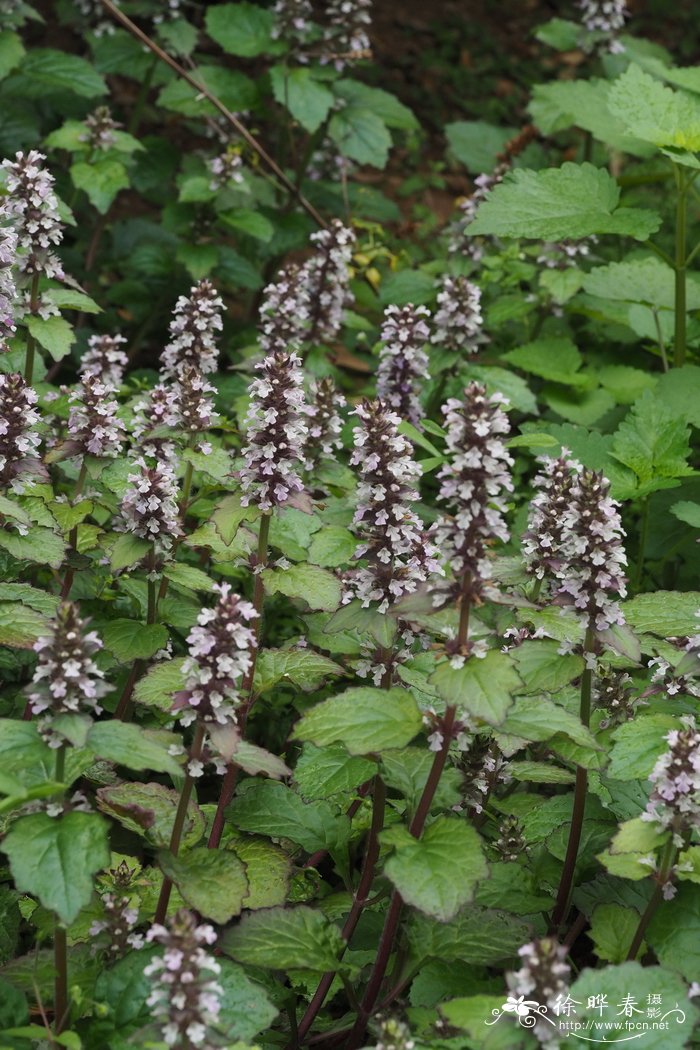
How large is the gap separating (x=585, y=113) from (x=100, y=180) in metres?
3.00

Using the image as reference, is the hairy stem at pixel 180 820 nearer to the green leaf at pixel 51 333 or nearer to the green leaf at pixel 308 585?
the green leaf at pixel 308 585

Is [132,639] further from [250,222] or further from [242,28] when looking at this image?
[242,28]

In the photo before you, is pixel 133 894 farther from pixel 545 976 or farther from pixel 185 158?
pixel 185 158

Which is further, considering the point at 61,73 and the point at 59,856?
the point at 61,73

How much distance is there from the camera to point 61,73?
22.5ft

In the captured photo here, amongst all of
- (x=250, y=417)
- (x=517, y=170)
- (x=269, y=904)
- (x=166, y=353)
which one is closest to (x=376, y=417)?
(x=250, y=417)

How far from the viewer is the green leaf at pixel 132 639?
3973 millimetres

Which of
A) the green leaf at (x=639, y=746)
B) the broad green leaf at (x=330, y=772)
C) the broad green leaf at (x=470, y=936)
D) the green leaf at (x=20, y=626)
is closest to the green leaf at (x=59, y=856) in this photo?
the green leaf at (x=20, y=626)

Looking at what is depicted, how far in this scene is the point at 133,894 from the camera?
3438mm

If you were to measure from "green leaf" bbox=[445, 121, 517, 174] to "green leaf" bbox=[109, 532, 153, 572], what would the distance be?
5145 millimetres

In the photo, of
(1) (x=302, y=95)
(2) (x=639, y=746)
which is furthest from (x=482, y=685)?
(1) (x=302, y=95)

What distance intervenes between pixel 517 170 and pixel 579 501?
2.91 meters

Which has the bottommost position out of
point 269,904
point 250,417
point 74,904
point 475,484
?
point 269,904

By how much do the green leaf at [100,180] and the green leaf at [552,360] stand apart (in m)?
2.19
